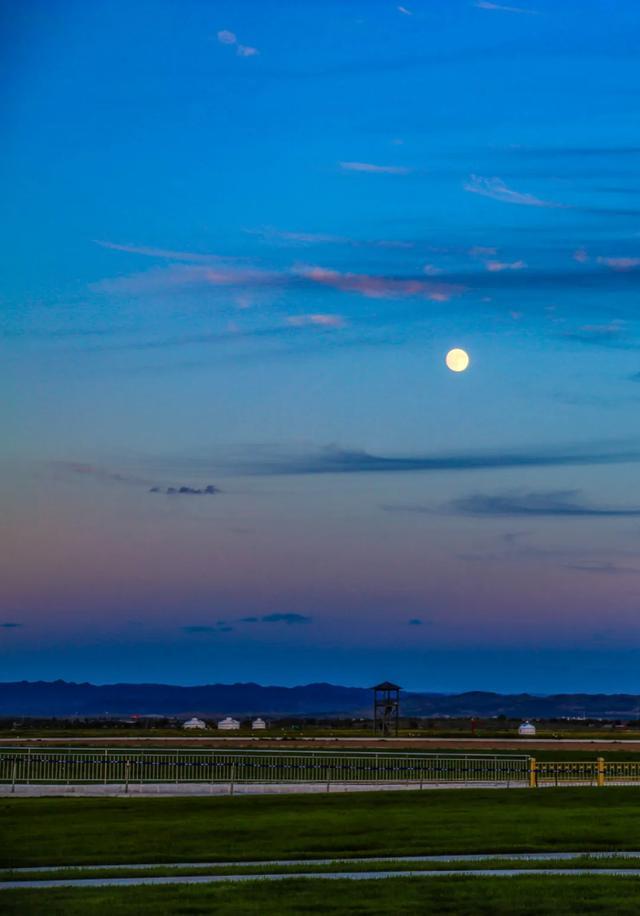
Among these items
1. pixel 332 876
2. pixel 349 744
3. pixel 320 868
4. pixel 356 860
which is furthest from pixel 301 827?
pixel 349 744

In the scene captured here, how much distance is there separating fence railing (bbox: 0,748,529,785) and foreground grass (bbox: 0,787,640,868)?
41.6 feet

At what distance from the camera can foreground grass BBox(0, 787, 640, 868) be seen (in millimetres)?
22562

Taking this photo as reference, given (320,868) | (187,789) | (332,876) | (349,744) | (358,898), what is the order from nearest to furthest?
1. (358,898)
2. (332,876)
3. (320,868)
4. (187,789)
5. (349,744)

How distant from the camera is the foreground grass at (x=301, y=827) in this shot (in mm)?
22562

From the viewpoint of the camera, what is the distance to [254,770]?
5506 centimetres

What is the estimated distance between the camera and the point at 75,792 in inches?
1709

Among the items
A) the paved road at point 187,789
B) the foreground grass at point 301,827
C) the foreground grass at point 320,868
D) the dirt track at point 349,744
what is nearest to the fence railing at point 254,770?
the paved road at point 187,789

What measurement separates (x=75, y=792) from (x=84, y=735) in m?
53.5

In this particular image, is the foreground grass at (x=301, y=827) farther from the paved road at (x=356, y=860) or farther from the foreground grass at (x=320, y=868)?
the foreground grass at (x=320, y=868)

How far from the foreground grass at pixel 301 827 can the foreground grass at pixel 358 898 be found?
420 centimetres

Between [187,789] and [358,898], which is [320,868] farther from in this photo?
[187,789]

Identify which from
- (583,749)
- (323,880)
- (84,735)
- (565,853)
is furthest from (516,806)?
(84,735)

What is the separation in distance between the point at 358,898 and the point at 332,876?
7.93 ft

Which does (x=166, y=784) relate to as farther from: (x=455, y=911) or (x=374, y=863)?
(x=455, y=911)
